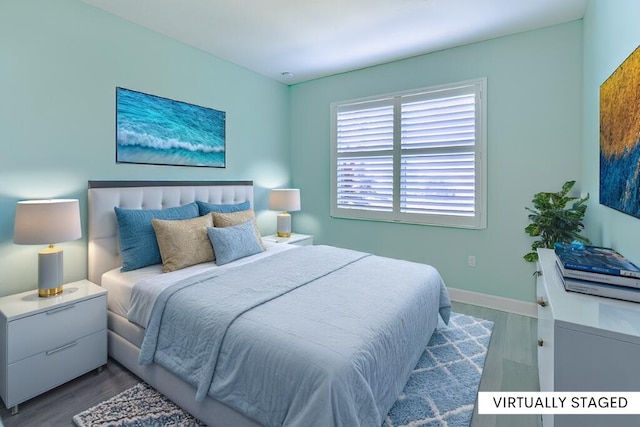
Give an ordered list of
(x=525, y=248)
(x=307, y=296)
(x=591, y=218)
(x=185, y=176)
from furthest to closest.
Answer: (x=185, y=176) → (x=525, y=248) → (x=591, y=218) → (x=307, y=296)

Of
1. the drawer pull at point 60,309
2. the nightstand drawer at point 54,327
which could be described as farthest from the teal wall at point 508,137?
the drawer pull at point 60,309

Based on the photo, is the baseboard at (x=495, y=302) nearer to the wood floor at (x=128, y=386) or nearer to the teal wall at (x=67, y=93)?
the wood floor at (x=128, y=386)

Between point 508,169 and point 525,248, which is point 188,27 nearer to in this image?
point 508,169

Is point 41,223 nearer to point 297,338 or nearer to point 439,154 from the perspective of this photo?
point 297,338

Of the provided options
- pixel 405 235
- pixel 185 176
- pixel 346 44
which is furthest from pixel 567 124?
pixel 185 176

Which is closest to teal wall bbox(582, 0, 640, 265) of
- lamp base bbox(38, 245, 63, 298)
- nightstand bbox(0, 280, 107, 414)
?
nightstand bbox(0, 280, 107, 414)

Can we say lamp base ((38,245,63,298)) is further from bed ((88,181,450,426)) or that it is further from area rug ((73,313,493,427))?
area rug ((73,313,493,427))

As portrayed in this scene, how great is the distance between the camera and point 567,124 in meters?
2.85

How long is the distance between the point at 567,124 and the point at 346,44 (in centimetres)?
223

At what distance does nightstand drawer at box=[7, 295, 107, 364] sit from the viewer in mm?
1809

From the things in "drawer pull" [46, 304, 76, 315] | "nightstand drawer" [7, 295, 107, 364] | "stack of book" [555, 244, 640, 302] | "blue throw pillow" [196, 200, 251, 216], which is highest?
"blue throw pillow" [196, 200, 251, 216]

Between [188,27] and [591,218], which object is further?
[188,27]

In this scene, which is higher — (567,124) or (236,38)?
(236,38)

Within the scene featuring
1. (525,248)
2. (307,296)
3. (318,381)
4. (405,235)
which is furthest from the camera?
(405,235)
